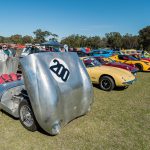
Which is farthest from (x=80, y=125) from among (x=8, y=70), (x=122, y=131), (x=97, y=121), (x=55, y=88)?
(x=8, y=70)

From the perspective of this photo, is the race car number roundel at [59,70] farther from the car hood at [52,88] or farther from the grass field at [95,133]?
the grass field at [95,133]

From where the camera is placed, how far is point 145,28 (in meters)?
63.9

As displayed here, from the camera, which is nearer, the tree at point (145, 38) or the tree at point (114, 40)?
the tree at point (145, 38)

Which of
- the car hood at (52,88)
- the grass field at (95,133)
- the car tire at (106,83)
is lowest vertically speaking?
the grass field at (95,133)

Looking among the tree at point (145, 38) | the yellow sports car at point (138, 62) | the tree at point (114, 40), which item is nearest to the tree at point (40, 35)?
the tree at point (114, 40)

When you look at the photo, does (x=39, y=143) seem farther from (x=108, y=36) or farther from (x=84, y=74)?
(x=108, y=36)

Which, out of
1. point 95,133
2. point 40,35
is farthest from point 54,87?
point 40,35

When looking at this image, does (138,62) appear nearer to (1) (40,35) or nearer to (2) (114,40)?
(2) (114,40)

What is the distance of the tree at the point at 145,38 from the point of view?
201 feet

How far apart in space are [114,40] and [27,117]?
6257 centimetres

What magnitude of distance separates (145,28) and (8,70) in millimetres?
62615

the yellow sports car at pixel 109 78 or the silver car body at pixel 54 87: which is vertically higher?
the silver car body at pixel 54 87

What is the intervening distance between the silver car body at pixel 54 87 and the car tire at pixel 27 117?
1.38ft

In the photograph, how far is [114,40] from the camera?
6488 cm
